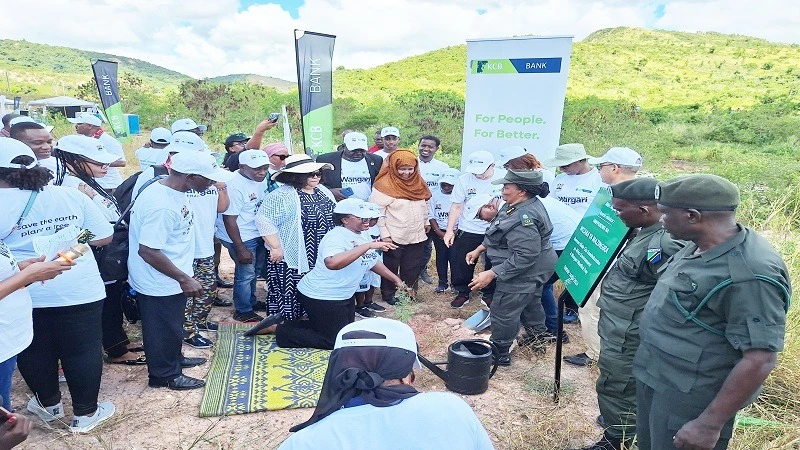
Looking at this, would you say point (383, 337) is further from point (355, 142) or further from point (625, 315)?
point (355, 142)

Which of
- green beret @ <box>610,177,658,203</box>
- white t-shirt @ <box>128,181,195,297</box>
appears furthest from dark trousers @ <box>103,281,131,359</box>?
green beret @ <box>610,177,658,203</box>

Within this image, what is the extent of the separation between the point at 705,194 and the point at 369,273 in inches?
125

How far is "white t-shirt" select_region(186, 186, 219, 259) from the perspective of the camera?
12.5 ft

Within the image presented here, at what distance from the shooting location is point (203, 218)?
3867 mm

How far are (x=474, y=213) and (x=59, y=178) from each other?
3.42 m

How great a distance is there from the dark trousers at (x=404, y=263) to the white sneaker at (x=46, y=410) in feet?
9.89

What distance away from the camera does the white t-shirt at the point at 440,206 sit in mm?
5492

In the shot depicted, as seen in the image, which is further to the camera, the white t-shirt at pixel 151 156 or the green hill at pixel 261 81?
the green hill at pixel 261 81

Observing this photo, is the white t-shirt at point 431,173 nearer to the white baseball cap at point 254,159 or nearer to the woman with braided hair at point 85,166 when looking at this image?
the white baseball cap at point 254,159

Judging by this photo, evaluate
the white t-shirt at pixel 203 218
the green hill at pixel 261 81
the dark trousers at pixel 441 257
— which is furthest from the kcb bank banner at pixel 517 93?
the green hill at pixel 261 81

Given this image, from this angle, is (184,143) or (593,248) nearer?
(593,248)

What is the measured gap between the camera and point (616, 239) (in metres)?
2.67

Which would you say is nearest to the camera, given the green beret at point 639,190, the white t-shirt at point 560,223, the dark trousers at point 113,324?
the green beret at point 639,190

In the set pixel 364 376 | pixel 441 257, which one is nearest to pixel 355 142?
pixel 441 257
